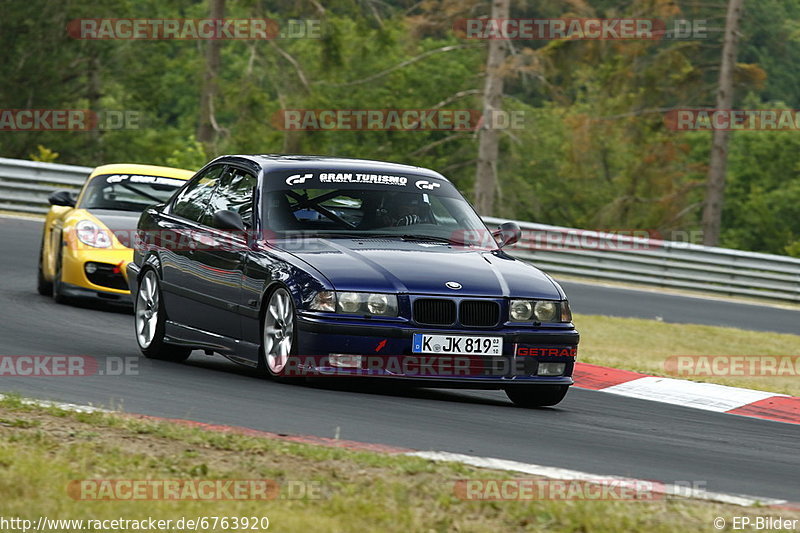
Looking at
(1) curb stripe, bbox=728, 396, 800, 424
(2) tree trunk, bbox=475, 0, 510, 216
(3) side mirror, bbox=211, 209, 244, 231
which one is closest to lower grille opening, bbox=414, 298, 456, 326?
(3) side mirror, bbox=211, 209, 244, 231

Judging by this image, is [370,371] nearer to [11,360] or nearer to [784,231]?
[11,360]

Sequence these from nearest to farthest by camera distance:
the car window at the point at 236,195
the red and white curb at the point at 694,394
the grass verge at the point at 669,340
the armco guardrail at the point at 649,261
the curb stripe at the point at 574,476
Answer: the curb stripe at the point at 574,476
the car window at the point at 236,195
the red and white curb at the point at 694,394
the grass verge at the point at 669,340
the armco guardrail at the point at 649,261

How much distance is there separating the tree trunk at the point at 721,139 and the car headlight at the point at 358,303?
24.9m

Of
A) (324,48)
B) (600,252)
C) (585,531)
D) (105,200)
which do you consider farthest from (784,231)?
(585,531)

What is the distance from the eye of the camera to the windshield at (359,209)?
29.9 feet

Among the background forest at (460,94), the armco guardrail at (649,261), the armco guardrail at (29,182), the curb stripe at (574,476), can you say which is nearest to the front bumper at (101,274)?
the curb stripe at (574,476)

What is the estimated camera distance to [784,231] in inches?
2088

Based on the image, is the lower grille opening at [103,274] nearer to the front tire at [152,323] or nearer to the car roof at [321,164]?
the front tire at [152,323]

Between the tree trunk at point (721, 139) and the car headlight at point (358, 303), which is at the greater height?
the tree trunk at point (721, 139)

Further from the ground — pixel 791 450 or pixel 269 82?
pixel 269 82

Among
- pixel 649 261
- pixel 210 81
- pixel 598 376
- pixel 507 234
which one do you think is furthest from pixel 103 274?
pixel 210 81

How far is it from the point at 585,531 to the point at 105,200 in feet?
32.6

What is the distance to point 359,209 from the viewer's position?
30.4ft

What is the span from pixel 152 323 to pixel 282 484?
15.7 feet
